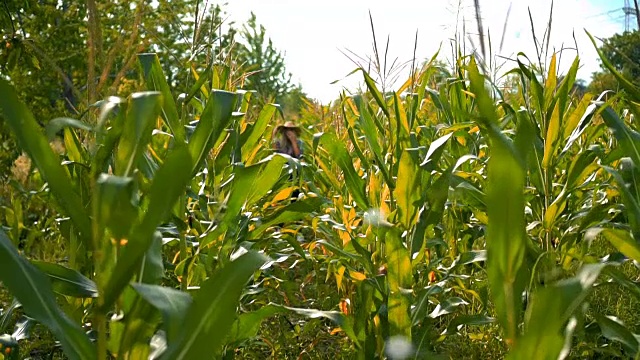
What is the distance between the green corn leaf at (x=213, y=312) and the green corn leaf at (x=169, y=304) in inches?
0.4

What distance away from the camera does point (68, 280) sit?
1691 millimetres

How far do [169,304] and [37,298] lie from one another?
0.30m

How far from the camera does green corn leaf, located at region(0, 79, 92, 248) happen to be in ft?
4.26

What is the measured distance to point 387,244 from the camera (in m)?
2.28

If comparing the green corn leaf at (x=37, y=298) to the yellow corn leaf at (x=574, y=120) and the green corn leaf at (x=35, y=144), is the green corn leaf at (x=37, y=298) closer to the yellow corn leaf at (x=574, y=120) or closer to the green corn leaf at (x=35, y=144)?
the green corn leaf at (x=35, y=144)

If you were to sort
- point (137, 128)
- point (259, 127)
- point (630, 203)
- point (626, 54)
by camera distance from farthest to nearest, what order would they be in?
point (626, 54)
point (259, 127)
point (630, 203)
point (137, 128)

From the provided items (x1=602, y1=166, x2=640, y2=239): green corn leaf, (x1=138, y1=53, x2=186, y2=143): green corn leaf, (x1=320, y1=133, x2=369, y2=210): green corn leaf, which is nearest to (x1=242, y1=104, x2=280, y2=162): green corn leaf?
(x1=320, y1=133, x2=369, y2=210): green corn leaf

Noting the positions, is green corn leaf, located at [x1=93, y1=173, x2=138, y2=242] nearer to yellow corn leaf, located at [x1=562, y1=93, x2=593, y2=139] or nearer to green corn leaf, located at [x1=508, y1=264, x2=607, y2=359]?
green corn leaf, located at [x1=508, y1=264, x2=607, y2=359]

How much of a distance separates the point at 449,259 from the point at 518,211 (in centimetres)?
265

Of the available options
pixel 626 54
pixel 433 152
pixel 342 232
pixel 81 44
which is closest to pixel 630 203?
pixel 433 152

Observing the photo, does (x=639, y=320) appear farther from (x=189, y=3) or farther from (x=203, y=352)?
(x=189, y=3)

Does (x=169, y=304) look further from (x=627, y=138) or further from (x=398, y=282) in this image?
(x=627, y=138)

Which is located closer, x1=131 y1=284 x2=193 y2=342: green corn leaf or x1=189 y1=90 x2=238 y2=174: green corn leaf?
x1=131 y1=284 x2=193 y2=342: green corn leaf

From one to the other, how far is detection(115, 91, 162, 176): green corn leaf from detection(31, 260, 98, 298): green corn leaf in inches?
17.2
